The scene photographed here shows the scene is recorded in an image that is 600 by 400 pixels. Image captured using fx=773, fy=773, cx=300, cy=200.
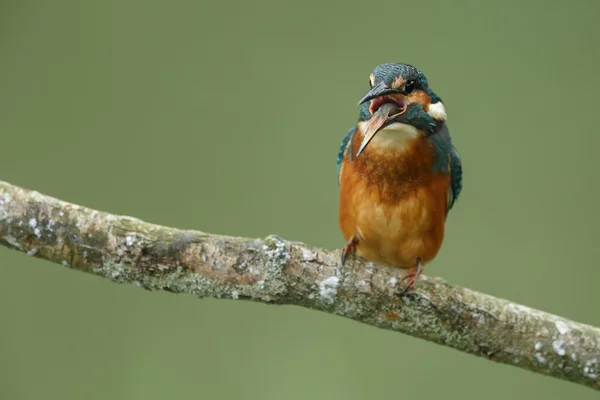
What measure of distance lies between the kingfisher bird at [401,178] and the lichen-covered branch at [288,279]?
12 centimetres

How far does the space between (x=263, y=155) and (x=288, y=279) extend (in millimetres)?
1771

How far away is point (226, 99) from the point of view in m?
3.44

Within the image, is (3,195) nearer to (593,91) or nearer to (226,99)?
(226,99)

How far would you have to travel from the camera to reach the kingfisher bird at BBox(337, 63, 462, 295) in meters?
1.91

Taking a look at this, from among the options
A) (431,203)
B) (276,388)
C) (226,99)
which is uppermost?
(226,99)

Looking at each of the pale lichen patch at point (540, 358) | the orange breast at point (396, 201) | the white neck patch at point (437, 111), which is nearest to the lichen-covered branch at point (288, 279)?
the pale lichen patch at point (540, 358)

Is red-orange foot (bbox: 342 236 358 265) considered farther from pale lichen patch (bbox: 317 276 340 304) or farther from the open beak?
the open beak

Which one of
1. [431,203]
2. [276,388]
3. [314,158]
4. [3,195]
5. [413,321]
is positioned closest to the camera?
[3,195]

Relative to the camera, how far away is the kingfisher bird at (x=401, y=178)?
6.27 feet

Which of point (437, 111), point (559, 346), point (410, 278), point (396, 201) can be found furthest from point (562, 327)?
point (437, 111)

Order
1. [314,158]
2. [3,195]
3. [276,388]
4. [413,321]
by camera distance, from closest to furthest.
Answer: [3,195] → [413,321] → [276,388] → [314,158]

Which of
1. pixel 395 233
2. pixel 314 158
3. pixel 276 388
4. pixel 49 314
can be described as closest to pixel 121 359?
pixel 49 314

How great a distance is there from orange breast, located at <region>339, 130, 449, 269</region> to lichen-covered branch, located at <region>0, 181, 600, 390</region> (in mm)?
230

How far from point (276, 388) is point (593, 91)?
72.6 inches
